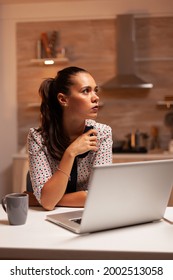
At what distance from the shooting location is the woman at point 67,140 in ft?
5.04

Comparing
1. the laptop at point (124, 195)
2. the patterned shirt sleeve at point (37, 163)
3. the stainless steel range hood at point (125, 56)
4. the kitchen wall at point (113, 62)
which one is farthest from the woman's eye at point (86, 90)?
the kitchen wall at point (113, 62)

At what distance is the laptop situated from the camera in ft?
3.59

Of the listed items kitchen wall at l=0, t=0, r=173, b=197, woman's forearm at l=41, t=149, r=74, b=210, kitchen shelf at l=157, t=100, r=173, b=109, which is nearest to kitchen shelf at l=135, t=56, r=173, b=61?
kitchen wall at l=0, t=0, r=173, b=197

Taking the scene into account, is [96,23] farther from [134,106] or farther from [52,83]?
[52,83]

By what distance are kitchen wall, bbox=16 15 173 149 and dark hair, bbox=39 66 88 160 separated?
2.48 meters

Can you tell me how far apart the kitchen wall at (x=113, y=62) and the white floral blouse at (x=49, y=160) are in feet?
7.96

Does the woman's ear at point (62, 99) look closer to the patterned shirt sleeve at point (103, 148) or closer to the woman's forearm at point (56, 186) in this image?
the patterned shirt sleeve at point (103, 148)

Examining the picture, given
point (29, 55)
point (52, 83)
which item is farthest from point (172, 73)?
point (52, 83)

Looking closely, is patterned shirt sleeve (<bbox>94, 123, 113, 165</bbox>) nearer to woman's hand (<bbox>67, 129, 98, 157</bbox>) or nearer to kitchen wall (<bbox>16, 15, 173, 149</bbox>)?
woman's hand (<bbox>67, 129, 98, 157</bbox>)

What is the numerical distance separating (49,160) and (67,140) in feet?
0.43

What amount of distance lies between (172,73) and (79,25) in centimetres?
113

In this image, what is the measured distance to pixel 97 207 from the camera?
111 cm

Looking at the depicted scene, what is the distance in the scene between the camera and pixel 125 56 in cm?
405

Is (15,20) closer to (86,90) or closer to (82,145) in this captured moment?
(86,90)
